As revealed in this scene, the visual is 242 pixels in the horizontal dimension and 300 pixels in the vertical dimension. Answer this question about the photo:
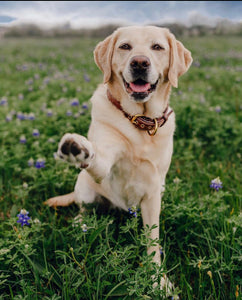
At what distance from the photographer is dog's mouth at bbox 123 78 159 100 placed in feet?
7.70

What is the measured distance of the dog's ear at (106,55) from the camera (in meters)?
2.54

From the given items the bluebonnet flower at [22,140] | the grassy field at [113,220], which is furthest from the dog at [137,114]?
the bluebonnet flower at [22,140]

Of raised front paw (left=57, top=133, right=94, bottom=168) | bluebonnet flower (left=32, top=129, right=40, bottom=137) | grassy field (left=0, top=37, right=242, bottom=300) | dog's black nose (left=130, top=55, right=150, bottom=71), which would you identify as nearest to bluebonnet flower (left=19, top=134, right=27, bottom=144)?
grassy field (left=0, top=37, right=242, bottom=300)

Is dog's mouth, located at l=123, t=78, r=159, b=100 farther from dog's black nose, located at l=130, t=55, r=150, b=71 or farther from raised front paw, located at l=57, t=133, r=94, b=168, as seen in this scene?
raised front paw, located at l=57, t=133, r=94, b=168

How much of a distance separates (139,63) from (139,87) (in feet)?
0.66

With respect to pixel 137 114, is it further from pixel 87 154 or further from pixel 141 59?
pixel 87 154

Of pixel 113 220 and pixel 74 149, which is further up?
pixel 74 149

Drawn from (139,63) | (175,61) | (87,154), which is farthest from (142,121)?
(87,154)

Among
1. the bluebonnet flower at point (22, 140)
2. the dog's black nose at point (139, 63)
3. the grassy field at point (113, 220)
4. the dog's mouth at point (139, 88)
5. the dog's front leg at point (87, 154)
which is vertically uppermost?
the dog's black nose at point (139, 63)

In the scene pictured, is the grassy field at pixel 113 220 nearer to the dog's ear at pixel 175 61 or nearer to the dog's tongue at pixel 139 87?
the dog's ear at pixel 175 61

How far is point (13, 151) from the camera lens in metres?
→ 3.77

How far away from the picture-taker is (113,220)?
8.64 feet

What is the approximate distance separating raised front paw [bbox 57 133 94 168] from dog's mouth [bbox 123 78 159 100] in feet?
2.39

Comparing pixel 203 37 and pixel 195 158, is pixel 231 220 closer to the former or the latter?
pixel 195 158
